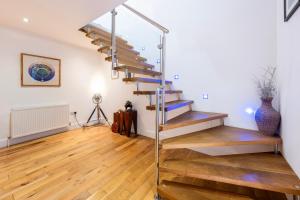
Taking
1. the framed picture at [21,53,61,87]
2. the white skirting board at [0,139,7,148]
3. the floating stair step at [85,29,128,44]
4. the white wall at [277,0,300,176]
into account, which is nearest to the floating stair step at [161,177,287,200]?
the white wall at [277,0,300,176]

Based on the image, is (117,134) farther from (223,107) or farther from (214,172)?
(214,172)

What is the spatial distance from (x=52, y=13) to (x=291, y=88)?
3.14 meters

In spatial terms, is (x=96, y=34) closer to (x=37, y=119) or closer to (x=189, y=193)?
(x=37, y=119)

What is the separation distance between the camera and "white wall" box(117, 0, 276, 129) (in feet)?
7.15

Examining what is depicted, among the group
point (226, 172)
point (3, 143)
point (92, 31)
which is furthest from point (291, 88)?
point (3, 143)

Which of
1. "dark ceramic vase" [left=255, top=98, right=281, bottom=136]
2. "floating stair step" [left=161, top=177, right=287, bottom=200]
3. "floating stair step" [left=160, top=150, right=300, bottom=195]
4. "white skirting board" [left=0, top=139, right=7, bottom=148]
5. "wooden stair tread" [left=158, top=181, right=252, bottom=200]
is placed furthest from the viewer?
"white skirting board" [left=0, top=139, right=7, bottom=148]

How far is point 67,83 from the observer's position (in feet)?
12.7

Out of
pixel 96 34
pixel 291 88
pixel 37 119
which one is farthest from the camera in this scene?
pixel 37 119

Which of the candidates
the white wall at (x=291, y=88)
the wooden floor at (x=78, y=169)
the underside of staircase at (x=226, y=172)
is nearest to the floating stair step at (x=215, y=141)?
the underside of staircase at (x=226, y=172)

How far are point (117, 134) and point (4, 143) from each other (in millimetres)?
2086

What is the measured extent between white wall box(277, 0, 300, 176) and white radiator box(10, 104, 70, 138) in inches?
158

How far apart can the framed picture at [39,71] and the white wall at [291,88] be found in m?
4.11

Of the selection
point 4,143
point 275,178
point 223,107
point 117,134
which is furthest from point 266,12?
point 4,143

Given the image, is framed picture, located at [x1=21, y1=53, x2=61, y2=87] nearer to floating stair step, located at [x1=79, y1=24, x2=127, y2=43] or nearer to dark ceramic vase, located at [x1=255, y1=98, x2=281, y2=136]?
floating stair step, located at [x1=79, y1=24, x2=127, y2=43]
